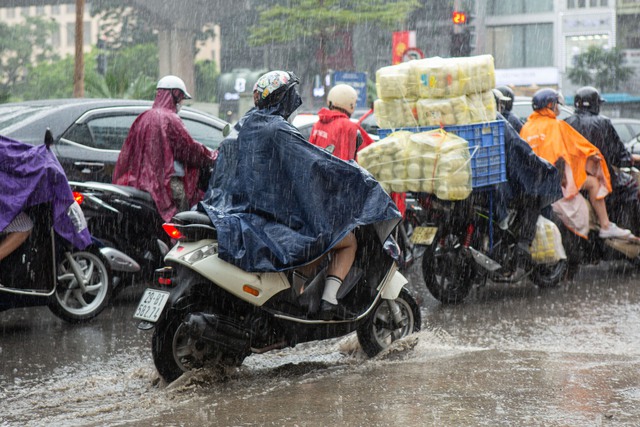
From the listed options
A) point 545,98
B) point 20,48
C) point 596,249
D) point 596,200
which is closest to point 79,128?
point 545,98

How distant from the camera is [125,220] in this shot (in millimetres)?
8883

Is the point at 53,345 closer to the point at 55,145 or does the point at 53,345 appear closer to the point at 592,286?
the point at 55,145

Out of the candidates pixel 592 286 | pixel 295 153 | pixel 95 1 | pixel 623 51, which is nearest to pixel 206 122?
pixel 592 286

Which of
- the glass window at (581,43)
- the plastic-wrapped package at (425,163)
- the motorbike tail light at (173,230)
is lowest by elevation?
the motorbike tail light at (173,230)

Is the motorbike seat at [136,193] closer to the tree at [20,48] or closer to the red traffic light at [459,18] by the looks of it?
the red traffic light at [459,18]

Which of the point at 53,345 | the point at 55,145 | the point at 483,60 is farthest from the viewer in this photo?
the point at 55,145

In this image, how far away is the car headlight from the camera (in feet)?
17.3

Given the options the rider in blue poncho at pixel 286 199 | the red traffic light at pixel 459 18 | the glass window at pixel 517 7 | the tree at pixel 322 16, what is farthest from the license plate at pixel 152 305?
the glass window at pixel 517 7

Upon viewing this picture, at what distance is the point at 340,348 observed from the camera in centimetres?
649

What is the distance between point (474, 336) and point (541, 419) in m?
2.62

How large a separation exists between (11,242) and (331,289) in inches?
105

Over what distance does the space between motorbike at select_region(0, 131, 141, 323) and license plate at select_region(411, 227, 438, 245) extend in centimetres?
236

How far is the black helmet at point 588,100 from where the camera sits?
1024 cm

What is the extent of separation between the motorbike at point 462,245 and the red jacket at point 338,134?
1087mm
